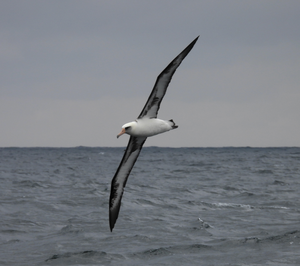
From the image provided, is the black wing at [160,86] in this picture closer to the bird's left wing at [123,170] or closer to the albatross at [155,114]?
the albatross at [155,114]

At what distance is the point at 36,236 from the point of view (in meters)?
17.0

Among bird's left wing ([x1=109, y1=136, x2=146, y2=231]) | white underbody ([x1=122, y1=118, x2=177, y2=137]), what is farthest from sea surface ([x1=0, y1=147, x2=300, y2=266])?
white underbody ([x1=122, y1=118, x2=177, y2=137])

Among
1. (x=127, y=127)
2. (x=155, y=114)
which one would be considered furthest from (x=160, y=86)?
(x=127, y=127)

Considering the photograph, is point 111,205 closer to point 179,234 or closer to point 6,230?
point 179,234

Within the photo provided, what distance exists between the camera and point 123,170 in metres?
12.5

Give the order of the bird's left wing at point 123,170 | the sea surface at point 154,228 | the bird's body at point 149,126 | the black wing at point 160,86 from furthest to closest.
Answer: the sea surface at point 154,228 → the bird's left wing at point 123,170 → the bird's body at point 149,126 → the black wing at point 160,86

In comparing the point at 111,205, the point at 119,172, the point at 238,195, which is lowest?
the point at 238,195

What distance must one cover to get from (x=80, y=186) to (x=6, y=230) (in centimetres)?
Result: 1481

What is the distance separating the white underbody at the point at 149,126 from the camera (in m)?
10.2

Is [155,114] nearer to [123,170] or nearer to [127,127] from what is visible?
[127,127]

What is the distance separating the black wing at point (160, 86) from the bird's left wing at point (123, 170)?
1490 mm

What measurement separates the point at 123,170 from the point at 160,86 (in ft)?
11.0

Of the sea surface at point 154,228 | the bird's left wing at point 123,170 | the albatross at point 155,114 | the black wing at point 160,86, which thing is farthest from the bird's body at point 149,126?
the sea surface at point 154,228

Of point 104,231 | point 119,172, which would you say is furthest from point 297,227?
point 119,172
